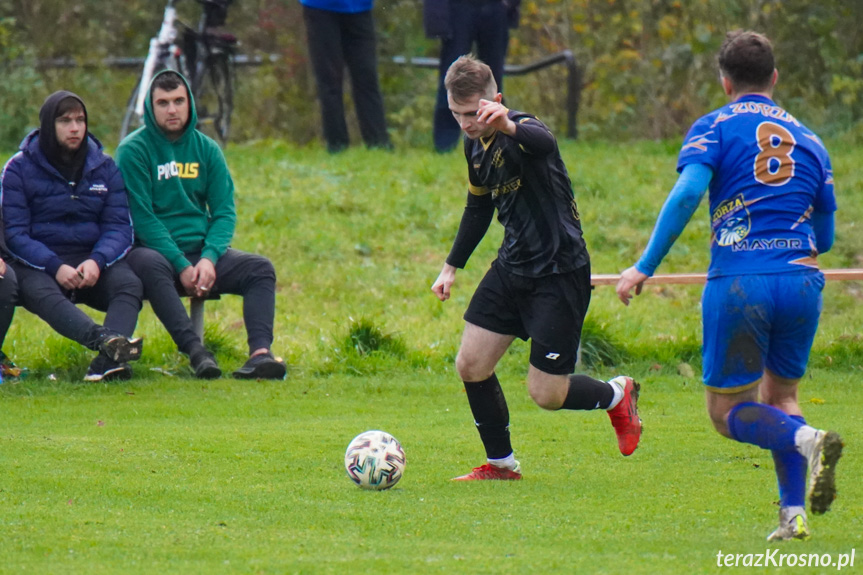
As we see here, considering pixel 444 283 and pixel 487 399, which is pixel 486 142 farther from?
pixel 487 399

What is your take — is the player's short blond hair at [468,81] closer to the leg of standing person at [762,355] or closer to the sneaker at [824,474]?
the leg of standing person at [762,355]

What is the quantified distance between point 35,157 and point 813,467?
19.7ft

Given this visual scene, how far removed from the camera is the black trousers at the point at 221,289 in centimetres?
846

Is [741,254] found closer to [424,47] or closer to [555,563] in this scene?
[555,563]

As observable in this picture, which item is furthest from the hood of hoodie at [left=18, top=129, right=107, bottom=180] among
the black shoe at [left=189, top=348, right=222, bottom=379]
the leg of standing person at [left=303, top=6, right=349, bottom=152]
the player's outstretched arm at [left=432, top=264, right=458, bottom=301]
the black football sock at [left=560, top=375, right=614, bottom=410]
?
the leg of standing person at [left=303, top=6, right=349, bottom=152]

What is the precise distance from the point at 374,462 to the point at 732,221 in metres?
1.94

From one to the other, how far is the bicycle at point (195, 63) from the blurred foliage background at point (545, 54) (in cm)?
135

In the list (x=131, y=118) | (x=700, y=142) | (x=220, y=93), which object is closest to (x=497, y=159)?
(x=700, y=142)

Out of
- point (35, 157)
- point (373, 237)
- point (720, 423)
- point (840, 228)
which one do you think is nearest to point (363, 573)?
point (720, 423)

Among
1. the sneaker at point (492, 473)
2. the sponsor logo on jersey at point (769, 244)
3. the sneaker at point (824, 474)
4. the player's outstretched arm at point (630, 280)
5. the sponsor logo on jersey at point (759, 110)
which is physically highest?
the sponsor logo on jersey at point (759, 110)

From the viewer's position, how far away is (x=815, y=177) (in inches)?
179

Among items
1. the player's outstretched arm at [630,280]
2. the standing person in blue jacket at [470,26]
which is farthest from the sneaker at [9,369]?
the standing person in blue jacket at [470,26]

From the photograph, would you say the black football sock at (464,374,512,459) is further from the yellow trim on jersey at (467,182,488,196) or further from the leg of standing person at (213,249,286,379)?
the leg of standing person at (213,249,286,379)

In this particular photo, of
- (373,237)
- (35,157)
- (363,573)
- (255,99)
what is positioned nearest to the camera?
(363,573)
